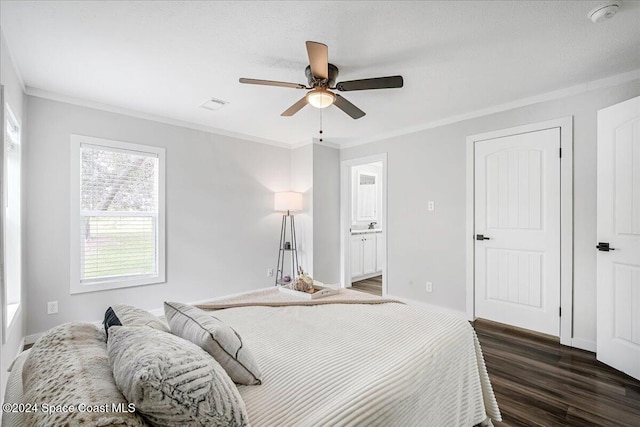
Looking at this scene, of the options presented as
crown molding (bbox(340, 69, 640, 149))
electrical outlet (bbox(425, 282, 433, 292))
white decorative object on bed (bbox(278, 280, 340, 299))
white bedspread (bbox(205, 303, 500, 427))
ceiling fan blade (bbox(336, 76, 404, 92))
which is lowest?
electrical outlet (bbox(425, 282, 433, 292))

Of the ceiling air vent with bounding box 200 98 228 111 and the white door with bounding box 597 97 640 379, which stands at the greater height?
the ceiling air vent with bounding box 200 98 228 111

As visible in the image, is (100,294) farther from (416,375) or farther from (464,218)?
(464,218)

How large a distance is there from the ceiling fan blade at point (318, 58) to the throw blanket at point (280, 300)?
5.11 feet

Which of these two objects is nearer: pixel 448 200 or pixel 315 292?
pixel 315 292

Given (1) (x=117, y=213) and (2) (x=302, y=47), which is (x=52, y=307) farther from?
(2) (x=302, y=47)

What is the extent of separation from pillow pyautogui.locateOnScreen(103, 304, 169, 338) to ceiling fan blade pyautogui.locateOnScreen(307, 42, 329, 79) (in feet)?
5.30

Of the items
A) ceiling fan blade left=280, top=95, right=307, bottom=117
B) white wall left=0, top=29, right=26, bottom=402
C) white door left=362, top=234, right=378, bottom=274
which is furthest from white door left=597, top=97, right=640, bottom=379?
white wall left=0, top=29, right=26, bottom=402

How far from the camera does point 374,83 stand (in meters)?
2.10

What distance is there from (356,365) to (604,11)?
2372 millimetres

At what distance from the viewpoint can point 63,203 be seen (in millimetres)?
2963

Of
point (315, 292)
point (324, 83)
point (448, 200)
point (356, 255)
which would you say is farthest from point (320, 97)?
point (356, 255)

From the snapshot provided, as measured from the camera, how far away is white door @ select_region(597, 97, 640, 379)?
224cm

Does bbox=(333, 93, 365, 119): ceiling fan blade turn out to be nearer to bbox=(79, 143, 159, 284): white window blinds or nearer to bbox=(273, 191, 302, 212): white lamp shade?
bbox=(273, 191, 302, 212): white lamp shade

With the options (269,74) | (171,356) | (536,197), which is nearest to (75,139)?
(269,74)
